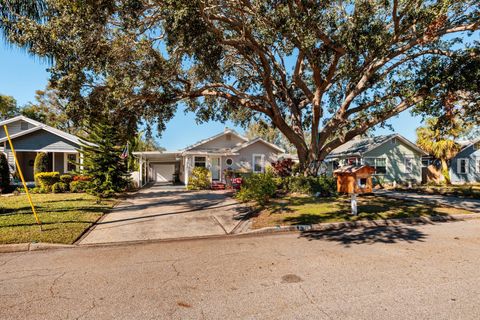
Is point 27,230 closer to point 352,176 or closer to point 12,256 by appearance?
point 12,256

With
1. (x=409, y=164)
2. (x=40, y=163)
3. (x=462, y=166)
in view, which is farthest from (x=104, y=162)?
(x=462, y=166)

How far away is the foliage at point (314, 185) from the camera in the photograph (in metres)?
14.4

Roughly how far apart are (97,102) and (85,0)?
4.46 meters

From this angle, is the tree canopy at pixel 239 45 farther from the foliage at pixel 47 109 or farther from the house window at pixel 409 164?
the foliage at pixel 47 109

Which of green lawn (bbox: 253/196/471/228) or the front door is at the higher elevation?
the front door

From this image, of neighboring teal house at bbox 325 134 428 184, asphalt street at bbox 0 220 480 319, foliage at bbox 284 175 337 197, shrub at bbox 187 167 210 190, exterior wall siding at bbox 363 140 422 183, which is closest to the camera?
asphalt street at bbox 0 220 480 319

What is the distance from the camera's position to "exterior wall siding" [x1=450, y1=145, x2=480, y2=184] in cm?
2603

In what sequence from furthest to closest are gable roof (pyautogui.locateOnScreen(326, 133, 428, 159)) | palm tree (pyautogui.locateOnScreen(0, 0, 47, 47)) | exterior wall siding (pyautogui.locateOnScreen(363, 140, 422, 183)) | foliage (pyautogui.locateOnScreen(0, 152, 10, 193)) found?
exterior wall siding (pyautogui.locateOnScreen(363, 140, 422, 183))
gable roof (pyautogui.locateOnScreen(326, 133, 428, 159))
foliage (pyautogui.locateOnScreen(0, 152, 10, 193))
palm tree (pyautogui.locateOnScreen(0, 0, 47, 47))

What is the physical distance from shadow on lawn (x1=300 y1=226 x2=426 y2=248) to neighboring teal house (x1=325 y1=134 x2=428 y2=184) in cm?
1722

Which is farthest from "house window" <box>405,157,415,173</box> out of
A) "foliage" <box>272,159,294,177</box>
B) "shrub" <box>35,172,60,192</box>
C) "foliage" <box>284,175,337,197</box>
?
"shrub" <box>35,172,60,192</box>

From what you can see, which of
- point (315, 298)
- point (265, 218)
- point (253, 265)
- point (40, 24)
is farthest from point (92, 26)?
point (315, 298)

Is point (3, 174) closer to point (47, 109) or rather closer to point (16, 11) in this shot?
point (16, 11)

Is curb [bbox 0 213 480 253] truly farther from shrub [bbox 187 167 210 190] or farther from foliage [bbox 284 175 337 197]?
shrub [bbox 187 167 210 190]

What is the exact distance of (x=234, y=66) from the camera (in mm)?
17031
